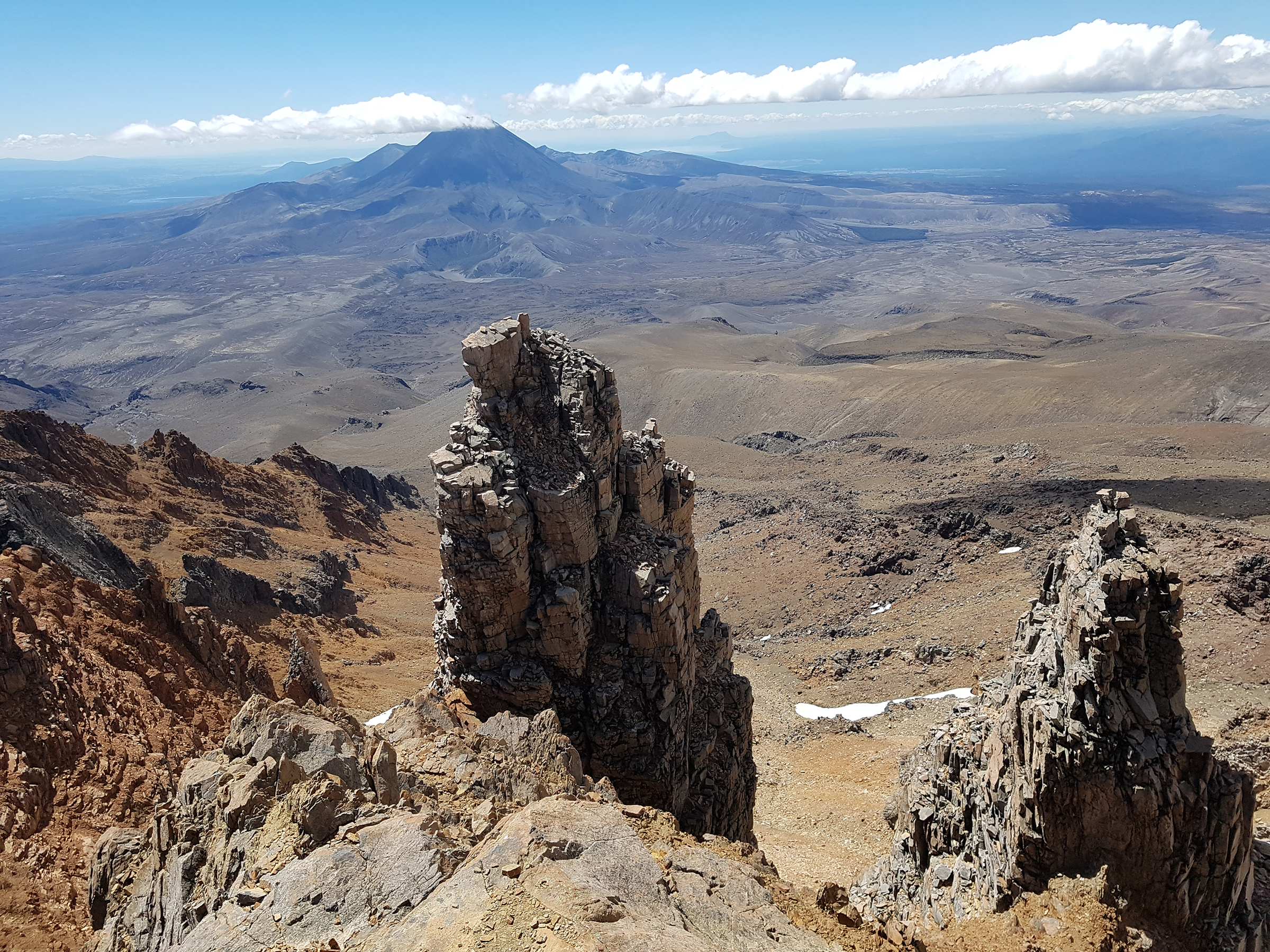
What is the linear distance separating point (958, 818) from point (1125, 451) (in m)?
60.4

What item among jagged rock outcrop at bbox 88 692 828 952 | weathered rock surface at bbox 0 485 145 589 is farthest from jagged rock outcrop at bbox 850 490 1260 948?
weathered rock surface at bbox 0 485 145 589

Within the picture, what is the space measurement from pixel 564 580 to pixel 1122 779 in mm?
12064

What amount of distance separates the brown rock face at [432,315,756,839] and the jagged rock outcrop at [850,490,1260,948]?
833 cm

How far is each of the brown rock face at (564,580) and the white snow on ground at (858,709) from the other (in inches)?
484

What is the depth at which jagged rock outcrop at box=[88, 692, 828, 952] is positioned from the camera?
899 cm

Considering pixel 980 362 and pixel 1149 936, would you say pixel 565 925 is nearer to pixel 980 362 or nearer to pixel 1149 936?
pixel 1149 936

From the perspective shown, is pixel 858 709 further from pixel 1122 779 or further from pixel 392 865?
pixel 392 865

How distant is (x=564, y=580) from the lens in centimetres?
1964

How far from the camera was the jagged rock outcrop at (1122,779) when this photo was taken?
37.9 feet

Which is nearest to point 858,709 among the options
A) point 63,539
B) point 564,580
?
point 564,580

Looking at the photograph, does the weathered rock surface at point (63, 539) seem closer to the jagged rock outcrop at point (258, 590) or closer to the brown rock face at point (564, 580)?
the jagged rock outcrop at point (258, 590)

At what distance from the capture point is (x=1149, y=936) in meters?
11.2

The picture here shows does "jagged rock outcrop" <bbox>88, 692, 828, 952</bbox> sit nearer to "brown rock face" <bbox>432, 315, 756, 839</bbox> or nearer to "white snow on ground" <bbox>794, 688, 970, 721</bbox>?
"brown rock face" <bbox>432, 315, 756, 839</bbox>

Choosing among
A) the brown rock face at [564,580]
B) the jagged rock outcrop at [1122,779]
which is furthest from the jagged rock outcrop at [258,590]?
the jagged rock outcrop at [1122,779]
